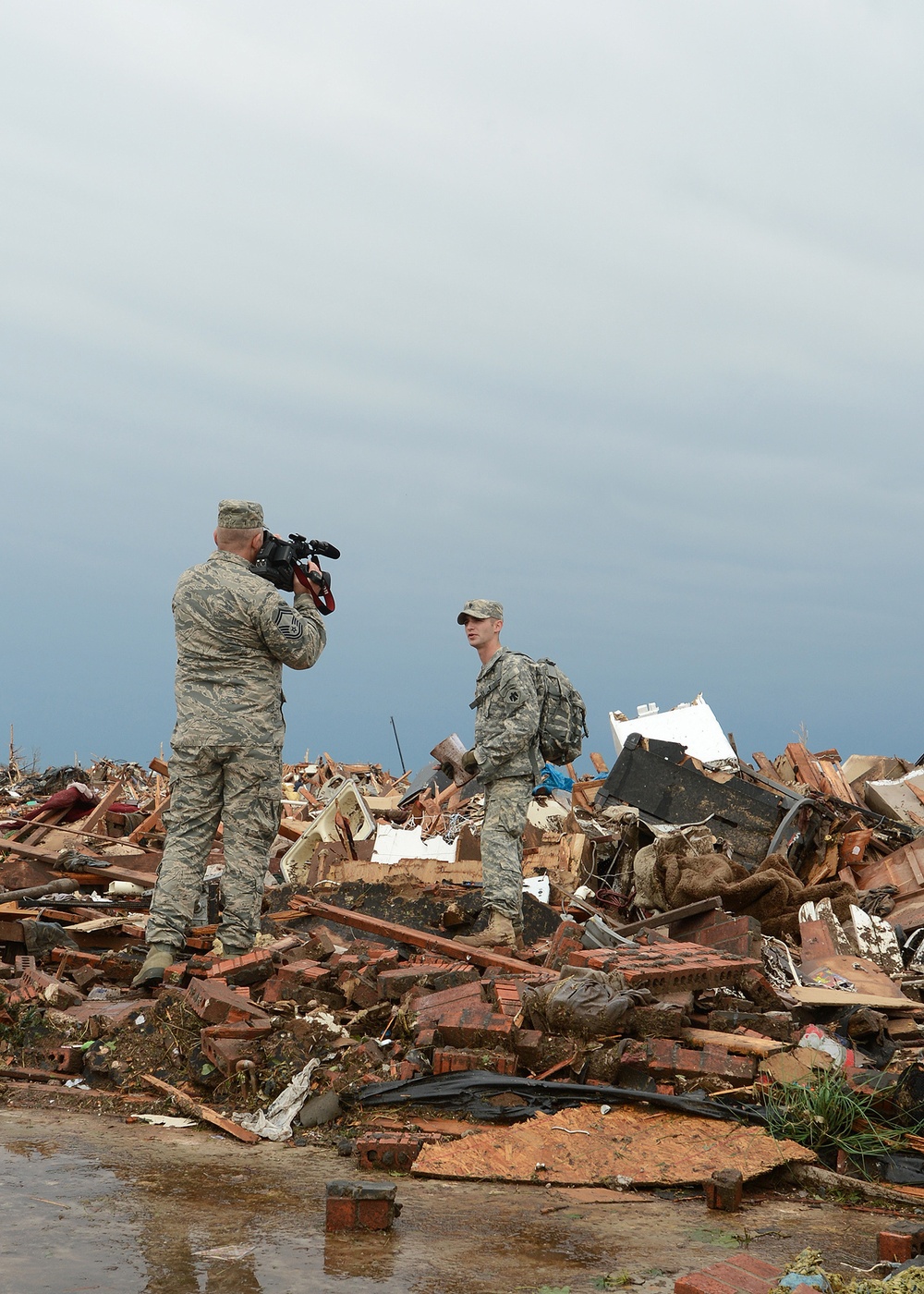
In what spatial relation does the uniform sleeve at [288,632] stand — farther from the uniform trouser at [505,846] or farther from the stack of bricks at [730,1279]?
the stack of bricks at [730,1279]

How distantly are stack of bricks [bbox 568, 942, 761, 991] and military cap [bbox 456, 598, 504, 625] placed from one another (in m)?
2.80

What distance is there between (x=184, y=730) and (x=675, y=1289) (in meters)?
4.31

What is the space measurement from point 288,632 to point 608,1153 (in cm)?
331

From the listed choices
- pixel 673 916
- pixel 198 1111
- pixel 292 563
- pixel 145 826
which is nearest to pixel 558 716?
pixel 673 916

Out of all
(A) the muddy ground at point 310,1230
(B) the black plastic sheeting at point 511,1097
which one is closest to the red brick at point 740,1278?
(A) the muddy ground at point 310,1230

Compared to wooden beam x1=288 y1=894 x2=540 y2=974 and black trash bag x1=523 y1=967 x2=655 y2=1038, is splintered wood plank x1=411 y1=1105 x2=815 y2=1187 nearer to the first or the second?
black trash bag x1=523 y1=967 x2=655 y2=1038

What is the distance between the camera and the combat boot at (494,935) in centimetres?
751

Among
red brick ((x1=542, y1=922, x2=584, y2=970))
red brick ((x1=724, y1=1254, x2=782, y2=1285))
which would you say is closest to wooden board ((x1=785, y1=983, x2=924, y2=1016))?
red brick ((x1=542, y1=922, x2=584, y2=970))

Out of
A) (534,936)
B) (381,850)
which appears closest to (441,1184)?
(534,936)

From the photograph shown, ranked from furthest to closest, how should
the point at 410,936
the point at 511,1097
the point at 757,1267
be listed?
the point at 410,936 → the point at 511,1097 → the point at 757,1267

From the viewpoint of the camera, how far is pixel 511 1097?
15.9 feet

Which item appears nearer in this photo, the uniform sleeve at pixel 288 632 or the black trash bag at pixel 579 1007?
the black trash bag at pixel 579 1007

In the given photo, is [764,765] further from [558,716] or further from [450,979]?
[450,979]

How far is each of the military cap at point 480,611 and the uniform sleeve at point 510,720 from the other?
1.38 feet
